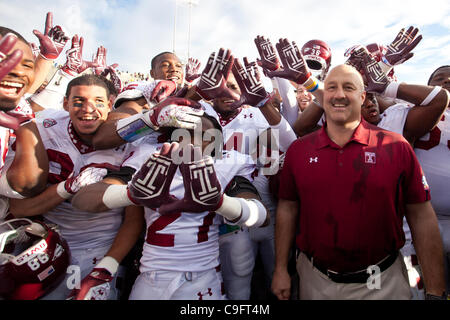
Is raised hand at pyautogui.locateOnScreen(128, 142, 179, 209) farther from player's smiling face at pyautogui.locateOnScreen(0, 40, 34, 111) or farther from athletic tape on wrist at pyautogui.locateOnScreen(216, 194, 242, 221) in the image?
player's smiling face at pyautogui.locateOnScreen(0, 40, 34, 111)

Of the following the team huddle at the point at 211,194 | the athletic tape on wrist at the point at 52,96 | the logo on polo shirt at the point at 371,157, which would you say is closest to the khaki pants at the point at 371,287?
the team huddle at the point at 211,194

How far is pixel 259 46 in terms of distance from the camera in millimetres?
2598

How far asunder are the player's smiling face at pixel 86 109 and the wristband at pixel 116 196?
66 cm

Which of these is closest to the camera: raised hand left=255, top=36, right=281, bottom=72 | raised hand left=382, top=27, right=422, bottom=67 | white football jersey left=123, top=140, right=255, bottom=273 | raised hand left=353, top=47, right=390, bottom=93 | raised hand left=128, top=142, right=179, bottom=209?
raised hand left=128, top=142, right=179, bottom=209

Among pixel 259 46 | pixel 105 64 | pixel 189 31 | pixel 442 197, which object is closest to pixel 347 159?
pixel 442 197

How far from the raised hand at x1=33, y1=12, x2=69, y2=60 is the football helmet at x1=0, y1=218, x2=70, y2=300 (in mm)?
2191

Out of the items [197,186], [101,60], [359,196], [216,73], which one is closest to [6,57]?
[197,186]

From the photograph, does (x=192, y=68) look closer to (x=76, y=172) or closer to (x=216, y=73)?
(x=216, y=73)

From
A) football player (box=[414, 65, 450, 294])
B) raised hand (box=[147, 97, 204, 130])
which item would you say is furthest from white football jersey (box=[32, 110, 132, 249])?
football player (box=[414, 65, 450, 294])

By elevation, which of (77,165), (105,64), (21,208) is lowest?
(21,208)

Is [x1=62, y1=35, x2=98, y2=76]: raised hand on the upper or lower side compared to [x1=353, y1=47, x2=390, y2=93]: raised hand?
upper

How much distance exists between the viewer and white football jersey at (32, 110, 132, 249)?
2059mm
